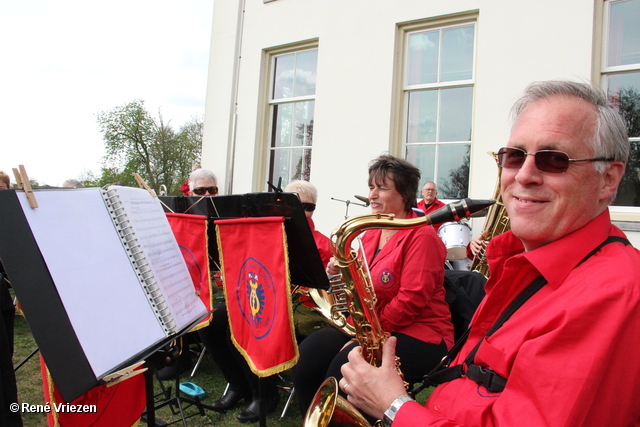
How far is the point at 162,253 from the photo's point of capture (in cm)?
192

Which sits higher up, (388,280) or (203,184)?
(203,184)

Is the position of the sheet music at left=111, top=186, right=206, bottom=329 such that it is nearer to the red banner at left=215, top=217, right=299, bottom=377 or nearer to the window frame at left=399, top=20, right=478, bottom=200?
the red banner at left=215, top=217, right=299, bottom=377

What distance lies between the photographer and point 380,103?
20.1 feet

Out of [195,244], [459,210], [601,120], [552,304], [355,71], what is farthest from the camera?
[355,71]

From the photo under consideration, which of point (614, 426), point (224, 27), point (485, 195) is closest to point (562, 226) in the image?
point (614, 426)

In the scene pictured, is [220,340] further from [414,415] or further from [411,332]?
[414,415]

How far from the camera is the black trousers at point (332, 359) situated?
7.82 feet

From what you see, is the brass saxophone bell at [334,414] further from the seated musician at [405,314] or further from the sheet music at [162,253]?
the sheet music at [162,253]

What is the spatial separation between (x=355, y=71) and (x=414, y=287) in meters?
4.67

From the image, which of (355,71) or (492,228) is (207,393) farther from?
(355,71)

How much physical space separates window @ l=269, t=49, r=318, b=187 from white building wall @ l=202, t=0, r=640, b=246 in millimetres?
200

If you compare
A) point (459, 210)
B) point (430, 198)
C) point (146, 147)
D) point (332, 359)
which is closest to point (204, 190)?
point (332, 359)

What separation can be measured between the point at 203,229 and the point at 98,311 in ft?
5.13

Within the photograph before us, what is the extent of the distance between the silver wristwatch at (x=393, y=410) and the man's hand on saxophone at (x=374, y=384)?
0.02 meters
